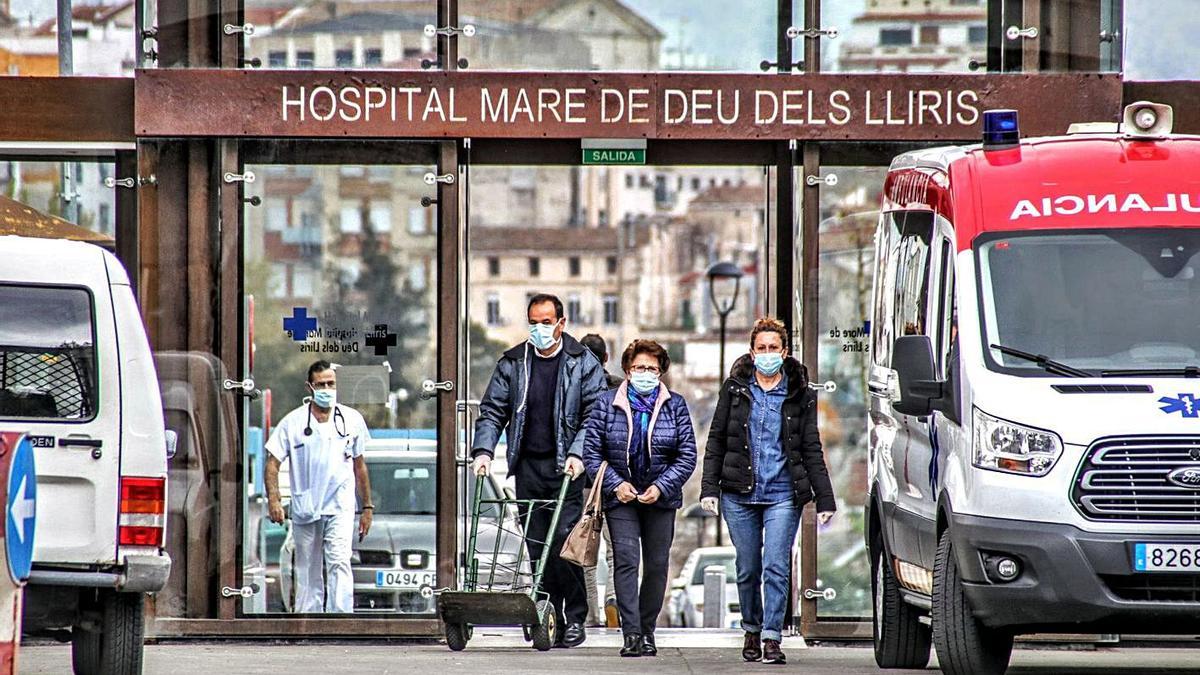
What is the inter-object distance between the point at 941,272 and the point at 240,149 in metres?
4.75

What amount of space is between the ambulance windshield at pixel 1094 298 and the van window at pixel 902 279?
709 mm

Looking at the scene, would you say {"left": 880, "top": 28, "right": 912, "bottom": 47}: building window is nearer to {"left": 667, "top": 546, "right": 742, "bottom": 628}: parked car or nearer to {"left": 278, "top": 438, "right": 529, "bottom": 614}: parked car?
{"left": 278, "top": 438, "right": 529, "bottom": 614}: parked car

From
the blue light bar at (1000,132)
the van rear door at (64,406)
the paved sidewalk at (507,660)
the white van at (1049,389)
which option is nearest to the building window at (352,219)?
the paved sidewalk at (507,660)

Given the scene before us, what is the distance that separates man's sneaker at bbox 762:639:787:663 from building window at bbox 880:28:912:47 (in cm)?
374

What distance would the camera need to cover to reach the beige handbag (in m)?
11.8

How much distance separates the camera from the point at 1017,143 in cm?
1018

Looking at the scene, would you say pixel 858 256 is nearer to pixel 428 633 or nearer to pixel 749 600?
pixel 749 600

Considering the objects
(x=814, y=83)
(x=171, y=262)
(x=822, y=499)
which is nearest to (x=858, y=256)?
(x=814, y=83)

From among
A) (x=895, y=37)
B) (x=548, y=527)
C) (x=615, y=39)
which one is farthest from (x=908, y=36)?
(x=548, y=527)

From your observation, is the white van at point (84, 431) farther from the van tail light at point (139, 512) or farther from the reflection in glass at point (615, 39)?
the reflection in glass at point (615, 39)

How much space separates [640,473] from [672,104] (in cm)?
222

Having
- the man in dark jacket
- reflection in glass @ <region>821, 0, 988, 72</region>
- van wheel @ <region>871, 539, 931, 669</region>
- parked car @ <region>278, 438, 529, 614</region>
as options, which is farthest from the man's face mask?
van wheel @ <region>871, 539, 931, 669</region>

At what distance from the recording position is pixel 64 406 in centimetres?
923

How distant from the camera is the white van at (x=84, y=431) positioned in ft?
30.1
